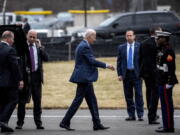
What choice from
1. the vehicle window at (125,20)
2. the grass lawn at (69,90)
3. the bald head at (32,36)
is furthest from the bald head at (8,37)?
the vehicle window at (125,20)

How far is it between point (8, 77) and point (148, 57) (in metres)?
2.97

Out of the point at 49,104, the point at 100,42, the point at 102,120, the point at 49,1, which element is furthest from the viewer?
the point at 49,1

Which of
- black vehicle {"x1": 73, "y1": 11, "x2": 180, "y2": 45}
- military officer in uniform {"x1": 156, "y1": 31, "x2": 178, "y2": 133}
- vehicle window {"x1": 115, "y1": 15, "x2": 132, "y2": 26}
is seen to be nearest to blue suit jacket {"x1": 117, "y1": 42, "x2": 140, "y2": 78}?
military officer in uniform {"x1": 156, "y1": 31, "x2": 178, "y2": 133}

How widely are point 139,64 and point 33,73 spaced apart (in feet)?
7.91

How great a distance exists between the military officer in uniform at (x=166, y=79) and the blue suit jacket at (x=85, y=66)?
3.79 ft

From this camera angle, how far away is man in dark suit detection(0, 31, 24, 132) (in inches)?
522

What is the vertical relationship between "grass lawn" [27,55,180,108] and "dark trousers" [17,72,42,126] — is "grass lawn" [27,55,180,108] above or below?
below

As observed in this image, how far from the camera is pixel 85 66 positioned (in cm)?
1353

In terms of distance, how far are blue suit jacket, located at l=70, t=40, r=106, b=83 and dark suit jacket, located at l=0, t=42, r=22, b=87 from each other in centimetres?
101

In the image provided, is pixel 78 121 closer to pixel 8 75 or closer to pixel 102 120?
pixel 102 120

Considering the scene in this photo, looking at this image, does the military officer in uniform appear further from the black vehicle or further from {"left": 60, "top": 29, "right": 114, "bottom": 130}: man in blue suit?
the black vehicle

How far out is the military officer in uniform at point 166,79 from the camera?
13.2 metres

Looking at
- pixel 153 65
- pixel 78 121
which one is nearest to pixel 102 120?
pixel 78 121

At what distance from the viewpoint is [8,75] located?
43.7 ft
